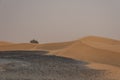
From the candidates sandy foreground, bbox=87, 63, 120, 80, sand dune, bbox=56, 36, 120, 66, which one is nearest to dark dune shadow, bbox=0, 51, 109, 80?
sandy foreground, bbox=87, 63, 120, 80

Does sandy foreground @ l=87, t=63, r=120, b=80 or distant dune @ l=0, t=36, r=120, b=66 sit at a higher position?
distant dune @ l=0, t=36, r=120, b=66

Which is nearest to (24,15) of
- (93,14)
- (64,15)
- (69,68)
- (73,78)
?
(64,15)

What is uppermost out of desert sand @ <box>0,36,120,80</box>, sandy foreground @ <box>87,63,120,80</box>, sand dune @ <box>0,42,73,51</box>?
sand dune @ <box>0,42,73,51</box>

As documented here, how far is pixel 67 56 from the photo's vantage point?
4.77 m

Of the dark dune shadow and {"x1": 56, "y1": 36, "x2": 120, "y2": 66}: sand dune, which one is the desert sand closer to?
{"x1": 56, "y1": 36, "x2": 120, "y2": 66}: sand dune

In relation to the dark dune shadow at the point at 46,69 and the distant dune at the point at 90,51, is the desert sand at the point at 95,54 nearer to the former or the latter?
the distant dune at the point at 90,51

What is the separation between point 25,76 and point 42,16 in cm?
363

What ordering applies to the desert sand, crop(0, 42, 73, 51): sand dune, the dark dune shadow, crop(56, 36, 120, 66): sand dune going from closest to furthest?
the dark dune shadow < the desert sand < crop(56, 36, 120, 66): sand dune < crop(0, 42, 73, 51): sand dune

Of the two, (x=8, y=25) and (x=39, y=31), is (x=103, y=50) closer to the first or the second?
(x=39, y=31)

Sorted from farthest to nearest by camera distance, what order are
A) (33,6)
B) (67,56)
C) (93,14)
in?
(33,6) → (93,14) → (67,56)

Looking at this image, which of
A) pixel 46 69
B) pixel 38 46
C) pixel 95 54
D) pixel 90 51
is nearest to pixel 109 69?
pixel 46 69

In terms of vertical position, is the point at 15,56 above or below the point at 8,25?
below

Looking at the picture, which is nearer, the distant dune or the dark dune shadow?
the dark dune shadow

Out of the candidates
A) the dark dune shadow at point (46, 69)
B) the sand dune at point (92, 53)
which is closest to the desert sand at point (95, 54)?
the sand dune at point (92, 53)
